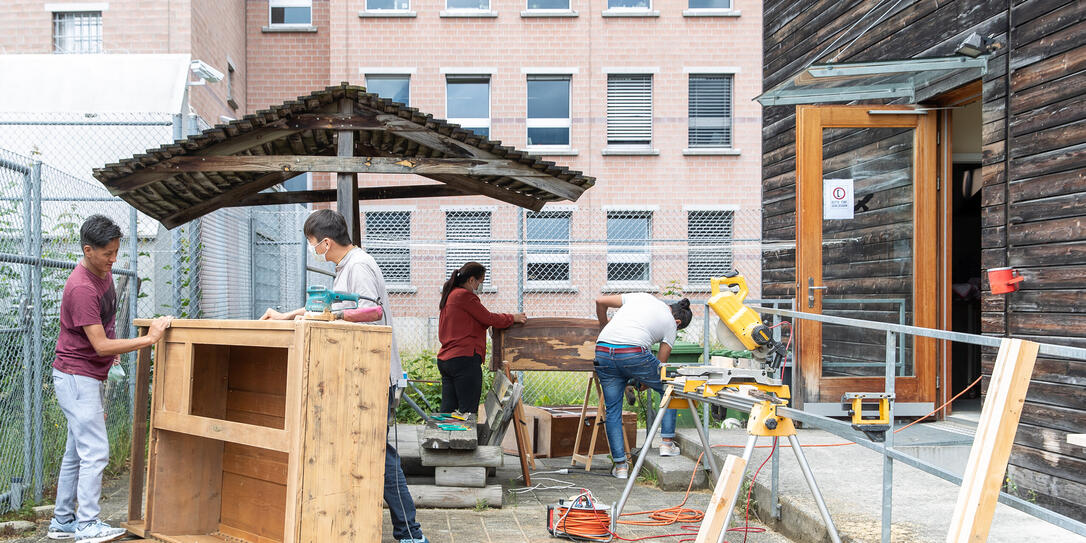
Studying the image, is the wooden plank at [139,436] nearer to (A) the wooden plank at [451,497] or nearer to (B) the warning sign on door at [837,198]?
(A) the wooden plank at [451,497]

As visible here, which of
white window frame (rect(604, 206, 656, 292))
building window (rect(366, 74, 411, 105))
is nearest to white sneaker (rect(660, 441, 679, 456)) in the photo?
white window frame (rect(604, 206, 656, 292))

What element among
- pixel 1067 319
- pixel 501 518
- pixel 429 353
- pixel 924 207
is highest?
pixel 924 207

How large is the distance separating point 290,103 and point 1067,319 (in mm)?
4966

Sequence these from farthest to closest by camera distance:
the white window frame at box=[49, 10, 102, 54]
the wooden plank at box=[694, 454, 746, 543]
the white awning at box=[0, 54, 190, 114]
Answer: the white window frame at box=[49, 10, 102, 54]
the white awning at box=[0, 54, 190, 114]
the wooden plank at box=[694, 454, 746, 543]

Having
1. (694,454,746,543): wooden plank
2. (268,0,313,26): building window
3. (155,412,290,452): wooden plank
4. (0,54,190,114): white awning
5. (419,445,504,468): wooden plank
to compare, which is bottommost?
(419,445,504,468): wooden plank

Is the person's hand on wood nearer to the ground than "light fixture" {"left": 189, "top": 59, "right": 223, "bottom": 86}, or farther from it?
nearer to the ground

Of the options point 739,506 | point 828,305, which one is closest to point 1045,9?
point 828,305

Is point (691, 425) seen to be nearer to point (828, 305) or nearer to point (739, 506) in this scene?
point (828, 305)

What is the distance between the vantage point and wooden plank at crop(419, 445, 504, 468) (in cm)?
664

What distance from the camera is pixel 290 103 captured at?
5.84m

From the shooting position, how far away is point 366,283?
5023 millimetres

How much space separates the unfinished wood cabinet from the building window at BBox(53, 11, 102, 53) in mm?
17220

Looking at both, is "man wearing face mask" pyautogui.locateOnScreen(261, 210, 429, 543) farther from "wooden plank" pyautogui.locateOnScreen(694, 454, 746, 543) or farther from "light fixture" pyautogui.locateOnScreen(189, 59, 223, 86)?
"light fixture" pyautogui.locateOnScreen(189, 59, 223, 86)

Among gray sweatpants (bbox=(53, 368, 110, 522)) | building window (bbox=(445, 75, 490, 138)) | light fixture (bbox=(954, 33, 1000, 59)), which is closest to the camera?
gray sweatpants (bbox=(53, 368, 110, 522))
